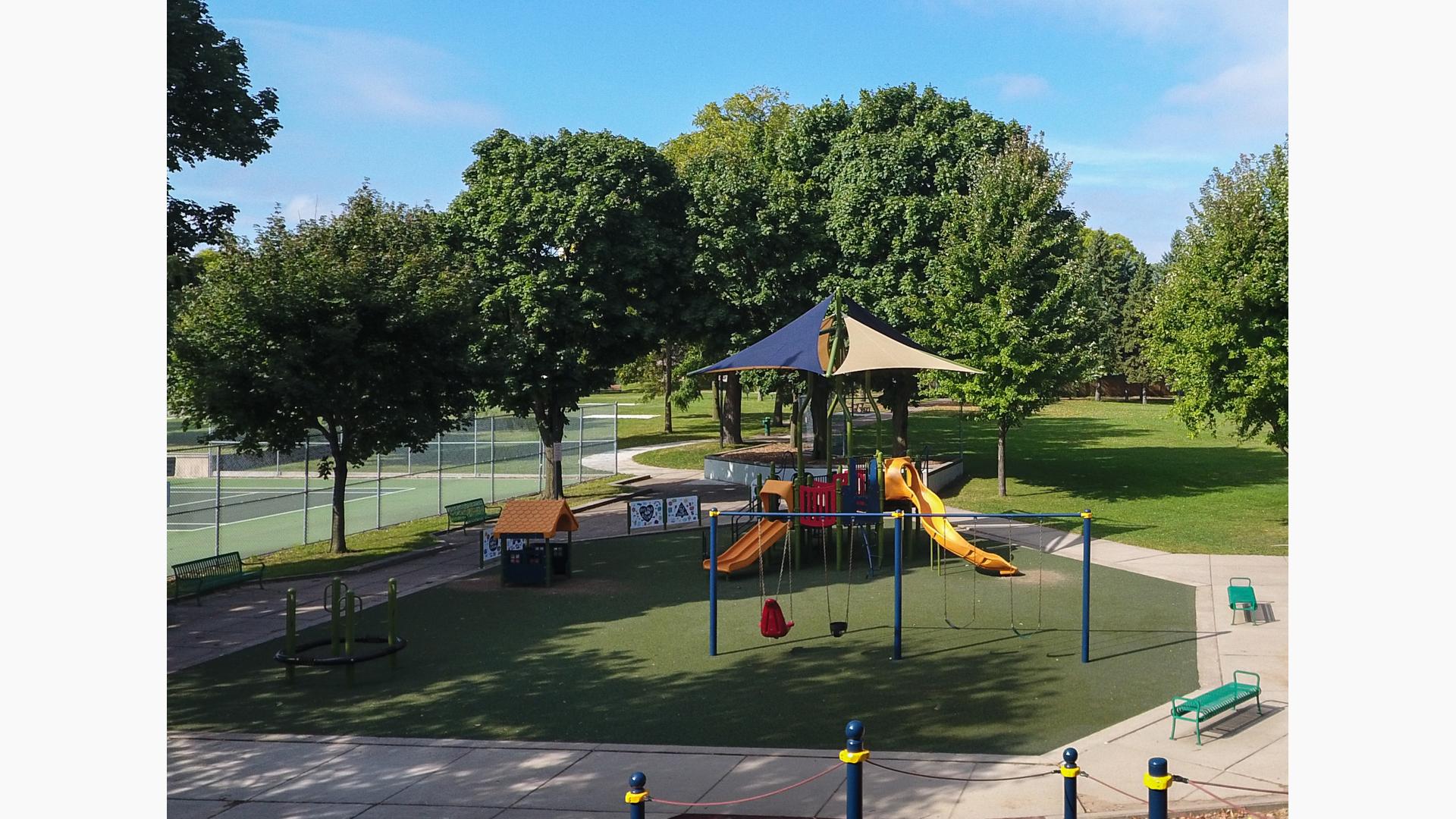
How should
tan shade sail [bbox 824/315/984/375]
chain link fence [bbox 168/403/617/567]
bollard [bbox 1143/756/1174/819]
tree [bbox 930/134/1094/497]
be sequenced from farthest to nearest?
tree [bbox 930/134/1094/497], chain link fence [bbox 168/403/617/567], tan shade sail [bbox 824/315/984/375], bollard [bbox 1143/756/1174/819]

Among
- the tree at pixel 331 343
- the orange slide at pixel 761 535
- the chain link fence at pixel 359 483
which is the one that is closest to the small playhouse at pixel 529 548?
the orange slide at pixel 761 535

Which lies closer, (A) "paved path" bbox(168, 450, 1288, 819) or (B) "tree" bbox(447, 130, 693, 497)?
(A) "paved path" bbox(168, 450, 1288, 819)

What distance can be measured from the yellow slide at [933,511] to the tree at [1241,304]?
6.60 m

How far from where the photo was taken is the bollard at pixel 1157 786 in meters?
7.41

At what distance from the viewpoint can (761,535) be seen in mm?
21328

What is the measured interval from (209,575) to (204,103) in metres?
8.91

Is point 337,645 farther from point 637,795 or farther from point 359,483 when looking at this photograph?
point 359,483

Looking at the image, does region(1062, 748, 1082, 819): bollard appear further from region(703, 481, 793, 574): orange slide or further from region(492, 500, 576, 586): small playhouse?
region(492, 500, 576, 586): small playhouse

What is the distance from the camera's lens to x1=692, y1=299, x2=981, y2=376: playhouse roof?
2280 centimetres

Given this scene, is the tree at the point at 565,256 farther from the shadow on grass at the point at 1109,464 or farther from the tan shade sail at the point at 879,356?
the shadow on grass at the point at 1109,464

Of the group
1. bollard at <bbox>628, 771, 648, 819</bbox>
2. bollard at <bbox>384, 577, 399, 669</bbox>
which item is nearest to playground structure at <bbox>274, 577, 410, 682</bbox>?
bollard at <bbox>384, 577, 399, 669</bbox>

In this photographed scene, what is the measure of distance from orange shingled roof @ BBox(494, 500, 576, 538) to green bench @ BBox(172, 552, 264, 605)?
15.5 feet

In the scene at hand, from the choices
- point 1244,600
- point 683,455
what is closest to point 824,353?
point 1244,600
